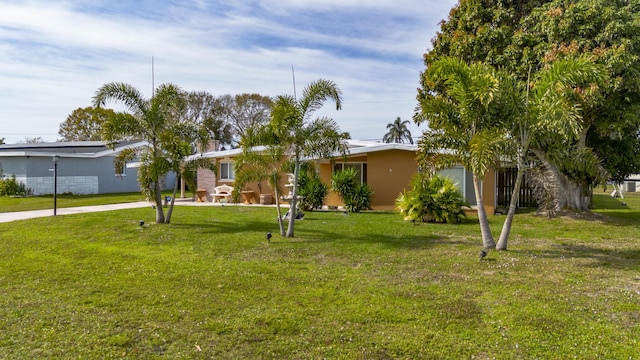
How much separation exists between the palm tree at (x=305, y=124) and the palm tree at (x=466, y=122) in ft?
A: 7.02

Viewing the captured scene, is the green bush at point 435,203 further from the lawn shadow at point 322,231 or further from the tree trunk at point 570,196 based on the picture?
the tree trunk at point 570,196

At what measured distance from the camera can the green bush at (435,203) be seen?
1348cm

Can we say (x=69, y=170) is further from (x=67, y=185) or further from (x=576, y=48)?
(x=576, y=48)

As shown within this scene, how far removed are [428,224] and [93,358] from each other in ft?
34.2

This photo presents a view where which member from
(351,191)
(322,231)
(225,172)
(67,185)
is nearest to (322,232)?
(322,231)

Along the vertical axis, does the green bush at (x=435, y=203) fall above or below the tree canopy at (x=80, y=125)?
below

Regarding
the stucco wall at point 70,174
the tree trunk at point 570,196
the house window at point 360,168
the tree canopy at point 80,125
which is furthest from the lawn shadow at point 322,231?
the tree canopy at point 80,125

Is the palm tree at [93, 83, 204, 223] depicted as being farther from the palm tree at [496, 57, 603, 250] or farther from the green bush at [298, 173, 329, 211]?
the palm tree at [496, 57, 603, 250]

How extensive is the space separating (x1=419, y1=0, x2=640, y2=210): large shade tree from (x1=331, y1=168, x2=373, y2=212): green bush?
16.8 feet

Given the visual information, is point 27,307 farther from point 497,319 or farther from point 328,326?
point 497,319

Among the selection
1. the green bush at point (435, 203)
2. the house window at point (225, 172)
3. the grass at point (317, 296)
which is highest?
the house window at point (225, 172)

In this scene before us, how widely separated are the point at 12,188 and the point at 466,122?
24563mm

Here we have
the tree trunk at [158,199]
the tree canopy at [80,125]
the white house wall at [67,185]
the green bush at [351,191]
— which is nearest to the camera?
the tree trunk at [158,199]

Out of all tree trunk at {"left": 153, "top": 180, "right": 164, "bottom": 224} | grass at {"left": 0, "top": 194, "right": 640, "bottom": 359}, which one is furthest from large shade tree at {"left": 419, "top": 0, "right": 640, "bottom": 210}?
tree trunk at {"left": 153, "top": 180, "right": 164, "bottom": 224}
